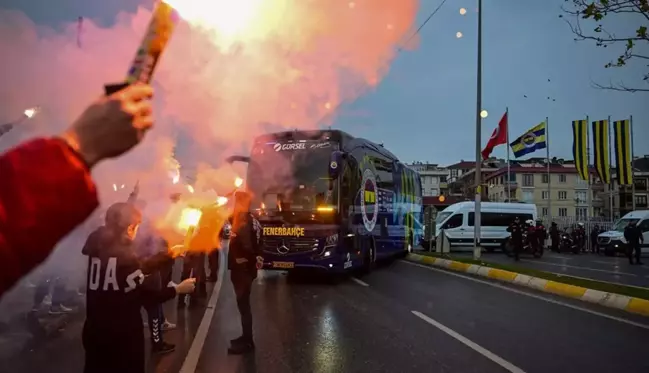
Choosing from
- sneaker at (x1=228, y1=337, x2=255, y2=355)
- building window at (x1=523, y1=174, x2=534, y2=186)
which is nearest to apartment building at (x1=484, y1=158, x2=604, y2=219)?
building window at (x1=523, y1=174, x2=534, y2=186)

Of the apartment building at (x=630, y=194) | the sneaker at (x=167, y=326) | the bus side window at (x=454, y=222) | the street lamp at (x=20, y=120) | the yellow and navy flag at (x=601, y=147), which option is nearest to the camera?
the street lamp at (x=20, y=120)

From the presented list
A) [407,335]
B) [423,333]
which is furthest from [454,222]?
[407,335]

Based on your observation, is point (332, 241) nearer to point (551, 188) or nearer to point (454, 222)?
point (454, 222)

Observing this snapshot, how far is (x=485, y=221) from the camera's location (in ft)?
109

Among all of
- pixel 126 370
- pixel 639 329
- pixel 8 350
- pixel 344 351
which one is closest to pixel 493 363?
pixel 344 351

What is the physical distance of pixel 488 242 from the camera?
1314 inches

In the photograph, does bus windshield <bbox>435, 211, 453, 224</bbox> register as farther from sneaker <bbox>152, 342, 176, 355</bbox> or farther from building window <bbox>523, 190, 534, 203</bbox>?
building window <bbox>523, 190, 534, 203</bbox>

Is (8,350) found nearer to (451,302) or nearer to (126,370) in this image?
(126,370)

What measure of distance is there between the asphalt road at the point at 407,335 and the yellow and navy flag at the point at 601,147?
18.7 m

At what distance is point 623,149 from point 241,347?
88.3 feet

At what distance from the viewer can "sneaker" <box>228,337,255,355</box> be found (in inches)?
288

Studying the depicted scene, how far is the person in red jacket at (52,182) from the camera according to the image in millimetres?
1153

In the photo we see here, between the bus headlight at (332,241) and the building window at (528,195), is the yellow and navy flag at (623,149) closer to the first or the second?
the bus headlight at (332,241)

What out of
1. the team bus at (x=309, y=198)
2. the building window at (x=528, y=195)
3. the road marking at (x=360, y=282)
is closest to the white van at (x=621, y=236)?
the team bus at (x=309, y=198)
